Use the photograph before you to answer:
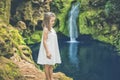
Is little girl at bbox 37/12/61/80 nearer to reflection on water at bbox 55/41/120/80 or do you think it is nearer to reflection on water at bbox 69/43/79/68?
reflection on water at bbox 55/41/120/80

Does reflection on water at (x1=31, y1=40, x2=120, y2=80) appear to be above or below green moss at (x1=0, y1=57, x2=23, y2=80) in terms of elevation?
below

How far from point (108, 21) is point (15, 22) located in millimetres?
10722

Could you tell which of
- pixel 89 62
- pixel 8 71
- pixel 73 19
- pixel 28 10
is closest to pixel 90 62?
pixel 89 62

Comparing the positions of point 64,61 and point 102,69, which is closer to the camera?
point 102,69

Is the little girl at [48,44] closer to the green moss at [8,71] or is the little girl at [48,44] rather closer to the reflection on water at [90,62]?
the green moss at [8,71]

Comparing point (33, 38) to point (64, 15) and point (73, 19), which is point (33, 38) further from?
point (73, 19)

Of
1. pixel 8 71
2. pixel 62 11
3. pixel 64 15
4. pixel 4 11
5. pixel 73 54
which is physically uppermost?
pixel 4 11

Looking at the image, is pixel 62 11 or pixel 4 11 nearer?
pixel 4 11

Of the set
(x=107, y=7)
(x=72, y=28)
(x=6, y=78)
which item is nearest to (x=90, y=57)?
(x=107, y=7)

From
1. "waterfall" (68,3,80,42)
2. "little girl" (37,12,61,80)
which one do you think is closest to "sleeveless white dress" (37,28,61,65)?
"little girl" (37,12,61,80)

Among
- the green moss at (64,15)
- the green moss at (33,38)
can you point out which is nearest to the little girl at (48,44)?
the green moss at (33,38)

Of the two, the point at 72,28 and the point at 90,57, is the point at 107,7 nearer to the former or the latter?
the point at 72,28

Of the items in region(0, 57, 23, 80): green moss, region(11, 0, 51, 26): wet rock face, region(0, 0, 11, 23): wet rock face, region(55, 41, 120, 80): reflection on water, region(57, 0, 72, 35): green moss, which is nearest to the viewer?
region(0, 57, 23, 80): green moss

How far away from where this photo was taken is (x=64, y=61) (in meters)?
32.8
